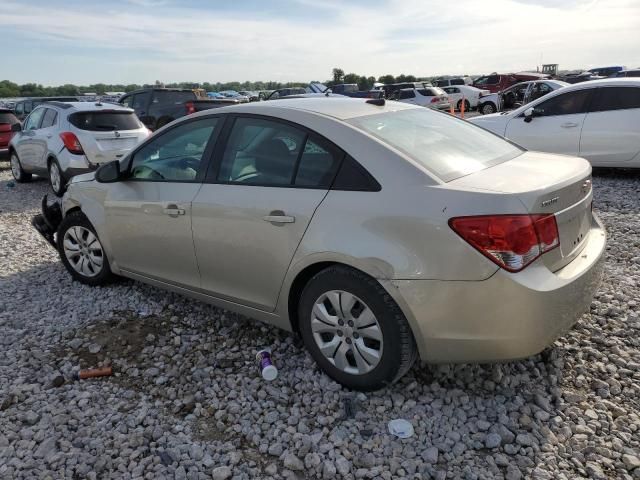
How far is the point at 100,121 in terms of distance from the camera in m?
9.23

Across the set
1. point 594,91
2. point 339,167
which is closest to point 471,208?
point 339,167

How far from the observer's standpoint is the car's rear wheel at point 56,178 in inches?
365

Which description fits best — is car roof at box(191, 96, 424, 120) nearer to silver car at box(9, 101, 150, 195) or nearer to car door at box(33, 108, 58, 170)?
silver car at box(9, 101, 150, 195)

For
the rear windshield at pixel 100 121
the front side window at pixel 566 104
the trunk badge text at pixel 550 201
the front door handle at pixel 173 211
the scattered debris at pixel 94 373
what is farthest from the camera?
the rear windshield at pixel 100 121

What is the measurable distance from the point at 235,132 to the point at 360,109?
85 cm

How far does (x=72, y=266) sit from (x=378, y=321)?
336 centimetres

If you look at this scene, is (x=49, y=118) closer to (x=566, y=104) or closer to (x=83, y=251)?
(x=83, y=251)

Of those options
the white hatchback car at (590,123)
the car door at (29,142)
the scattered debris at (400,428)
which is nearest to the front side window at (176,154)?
the scattered debris at (400,428)

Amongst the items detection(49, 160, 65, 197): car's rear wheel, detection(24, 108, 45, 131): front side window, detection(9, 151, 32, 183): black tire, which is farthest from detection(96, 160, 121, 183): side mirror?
detection(9, 151, 32, 183): black tire

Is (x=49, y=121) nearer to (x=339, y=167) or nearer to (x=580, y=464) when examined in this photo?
(x=339, y=167)

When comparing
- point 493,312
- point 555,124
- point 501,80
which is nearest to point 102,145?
point 555,124

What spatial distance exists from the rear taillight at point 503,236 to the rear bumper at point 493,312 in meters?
0.06

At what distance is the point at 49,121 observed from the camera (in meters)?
9.77

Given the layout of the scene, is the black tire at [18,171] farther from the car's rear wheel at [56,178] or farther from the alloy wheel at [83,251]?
the alloy wheel at [83,251]
